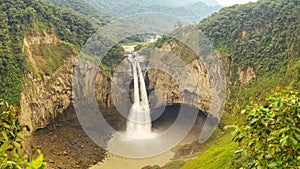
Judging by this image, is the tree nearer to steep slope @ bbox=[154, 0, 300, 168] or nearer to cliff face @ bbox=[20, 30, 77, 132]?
steep slope @ bbox=[154, 0, 300, 168]

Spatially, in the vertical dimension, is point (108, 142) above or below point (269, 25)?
below

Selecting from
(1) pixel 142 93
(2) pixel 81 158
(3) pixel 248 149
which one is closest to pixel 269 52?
(1) pixel 142 93

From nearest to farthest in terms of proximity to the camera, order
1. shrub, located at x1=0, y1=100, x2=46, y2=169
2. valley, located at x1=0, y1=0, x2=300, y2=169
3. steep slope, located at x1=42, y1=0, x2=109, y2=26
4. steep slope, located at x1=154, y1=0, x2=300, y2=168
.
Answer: shrub, located at x1=0, y1=100, x2=46, y2=169 < valley, located at x1=0, y1=0, x2=300, y2=169 < steep slope, located at x1=154, y1=0, x2=300, y2=168 < steep slope, located at x1=42, y1=0, x2=109, y2=26

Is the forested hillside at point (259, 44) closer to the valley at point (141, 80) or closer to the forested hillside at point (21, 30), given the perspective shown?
the valley at point (141, 80)

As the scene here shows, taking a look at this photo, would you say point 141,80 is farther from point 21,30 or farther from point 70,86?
point 21,30

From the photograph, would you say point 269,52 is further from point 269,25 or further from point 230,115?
point 230,115

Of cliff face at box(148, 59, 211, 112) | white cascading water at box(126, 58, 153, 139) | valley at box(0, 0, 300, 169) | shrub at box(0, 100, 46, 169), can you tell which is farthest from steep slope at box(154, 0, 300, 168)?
shrub at box(0, 100, 46, 169)
